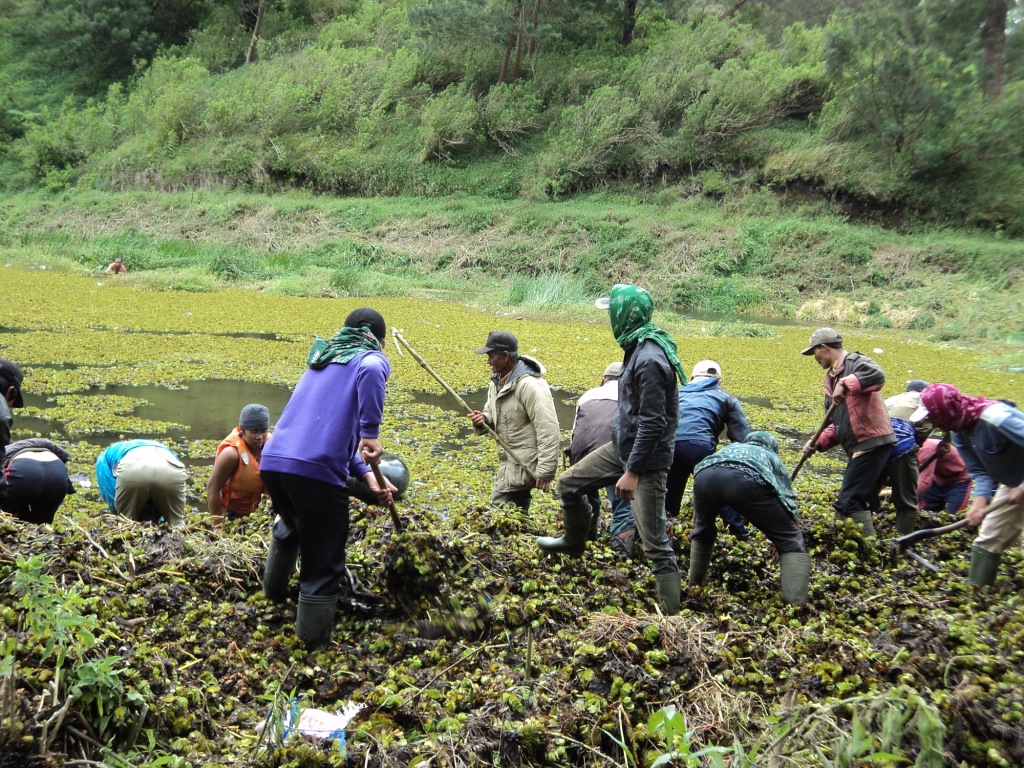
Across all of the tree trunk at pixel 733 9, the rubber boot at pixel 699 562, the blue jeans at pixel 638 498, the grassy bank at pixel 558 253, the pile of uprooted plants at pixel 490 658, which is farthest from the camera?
the tree trunk at pixel 733 9

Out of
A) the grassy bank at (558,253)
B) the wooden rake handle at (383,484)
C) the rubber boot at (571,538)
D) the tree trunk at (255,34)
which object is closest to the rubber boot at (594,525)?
the rubber boot at (571,538)

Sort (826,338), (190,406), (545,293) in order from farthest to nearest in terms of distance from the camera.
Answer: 1. (545,293)
2. (190,406)
3. (826,338)

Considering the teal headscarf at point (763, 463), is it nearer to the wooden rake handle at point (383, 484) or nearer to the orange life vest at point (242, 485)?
the wooden rake handle at point (383, 484)

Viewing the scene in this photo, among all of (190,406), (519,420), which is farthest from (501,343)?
(190,406)

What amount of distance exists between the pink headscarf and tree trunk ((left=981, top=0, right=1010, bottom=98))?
1325 inches

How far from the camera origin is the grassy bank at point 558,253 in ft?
79.0

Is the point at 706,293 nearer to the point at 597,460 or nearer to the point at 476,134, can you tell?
the point at 476,134

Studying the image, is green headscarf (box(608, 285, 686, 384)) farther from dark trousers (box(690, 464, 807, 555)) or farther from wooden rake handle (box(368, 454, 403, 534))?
wooden rake handle (box(368, 454, 403, 534))

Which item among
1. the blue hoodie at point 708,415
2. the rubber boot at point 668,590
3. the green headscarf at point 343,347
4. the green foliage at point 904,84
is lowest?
the rubber boot at point 668,590

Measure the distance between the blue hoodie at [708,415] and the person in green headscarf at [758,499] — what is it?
99cm

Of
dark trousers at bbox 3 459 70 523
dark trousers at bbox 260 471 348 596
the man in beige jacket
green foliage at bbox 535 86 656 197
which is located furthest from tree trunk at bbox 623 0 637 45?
dark trousers at bbox 260 471 348 596

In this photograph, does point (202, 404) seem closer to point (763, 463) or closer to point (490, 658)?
point (490, 658)

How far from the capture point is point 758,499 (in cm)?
A: 448

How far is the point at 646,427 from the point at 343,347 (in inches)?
63.4
